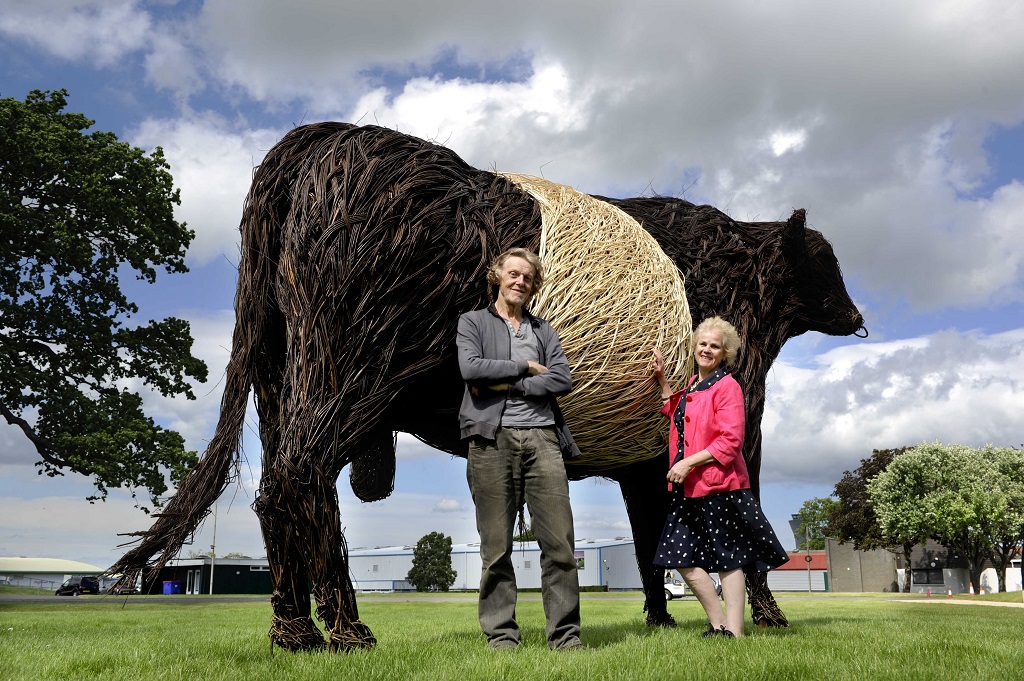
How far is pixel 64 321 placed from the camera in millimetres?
16656

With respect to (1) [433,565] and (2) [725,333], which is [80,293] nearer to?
(2) [725,333]

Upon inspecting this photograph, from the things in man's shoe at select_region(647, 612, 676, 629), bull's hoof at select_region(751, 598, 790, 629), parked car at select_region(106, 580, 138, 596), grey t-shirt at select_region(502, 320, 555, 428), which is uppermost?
grey t-shirt at select_region(502, 320, 555, 428)

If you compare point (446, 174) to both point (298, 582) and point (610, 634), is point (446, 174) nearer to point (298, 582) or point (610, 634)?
point (298, 582)

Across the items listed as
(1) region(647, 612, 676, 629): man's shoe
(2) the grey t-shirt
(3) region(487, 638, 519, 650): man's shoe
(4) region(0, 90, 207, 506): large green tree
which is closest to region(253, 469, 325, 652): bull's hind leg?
(3) region(487, 638, 519, 650): man's shoe

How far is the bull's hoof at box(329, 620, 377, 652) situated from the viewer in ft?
12.0

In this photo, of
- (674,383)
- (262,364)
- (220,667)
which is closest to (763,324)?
(674,383)

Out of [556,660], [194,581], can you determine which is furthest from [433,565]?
[556,660]

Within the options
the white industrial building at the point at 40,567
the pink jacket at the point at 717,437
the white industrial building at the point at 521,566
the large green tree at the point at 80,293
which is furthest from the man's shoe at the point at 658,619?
the white industrial building at the point at 40,567

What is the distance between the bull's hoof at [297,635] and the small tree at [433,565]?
43320mm

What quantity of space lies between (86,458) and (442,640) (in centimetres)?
1435

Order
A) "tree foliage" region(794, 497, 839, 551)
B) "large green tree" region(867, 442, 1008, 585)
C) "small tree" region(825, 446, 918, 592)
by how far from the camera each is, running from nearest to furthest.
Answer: "large green tree" region(867, 442, 1008, 585) → "small tree" region(825, 446, 918, 592) → "tree foliage" region(794, 497, 839, 551)

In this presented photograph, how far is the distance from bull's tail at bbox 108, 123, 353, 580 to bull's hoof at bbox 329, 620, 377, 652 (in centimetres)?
107

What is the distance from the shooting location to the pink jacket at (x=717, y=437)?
424cm

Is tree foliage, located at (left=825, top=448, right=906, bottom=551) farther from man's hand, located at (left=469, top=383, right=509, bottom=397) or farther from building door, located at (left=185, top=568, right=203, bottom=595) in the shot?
man's hand, located at (left=469, top=383, right=509, bottom=397)
